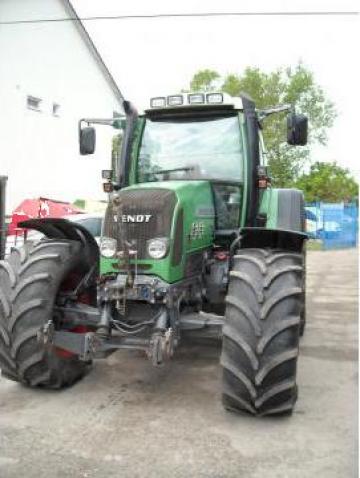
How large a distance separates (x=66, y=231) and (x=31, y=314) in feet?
2.96

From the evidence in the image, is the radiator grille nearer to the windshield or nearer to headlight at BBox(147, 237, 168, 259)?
headlight at BBox(147, 237, 168, 259)

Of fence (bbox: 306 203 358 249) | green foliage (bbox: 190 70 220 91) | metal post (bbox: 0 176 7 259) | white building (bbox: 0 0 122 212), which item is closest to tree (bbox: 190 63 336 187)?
green foliage (bbox: 190 70 220 91)

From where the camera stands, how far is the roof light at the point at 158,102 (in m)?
5.11

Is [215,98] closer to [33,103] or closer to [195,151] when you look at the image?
[195,151]

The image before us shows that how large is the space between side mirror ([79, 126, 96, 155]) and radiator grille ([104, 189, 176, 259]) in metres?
1.41

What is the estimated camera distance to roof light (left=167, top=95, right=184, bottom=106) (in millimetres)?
5004

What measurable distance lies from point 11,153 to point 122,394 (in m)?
10.6

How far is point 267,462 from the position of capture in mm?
3209

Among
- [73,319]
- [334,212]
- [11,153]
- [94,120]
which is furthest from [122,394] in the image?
[334,212]

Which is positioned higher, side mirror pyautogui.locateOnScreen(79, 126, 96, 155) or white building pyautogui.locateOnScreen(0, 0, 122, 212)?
white building pyautogui.locateOnScreen(0, 0, 122, 212)

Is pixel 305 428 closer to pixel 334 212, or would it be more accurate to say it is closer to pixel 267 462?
pixel 267 462

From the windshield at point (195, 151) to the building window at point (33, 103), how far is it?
1001 cm

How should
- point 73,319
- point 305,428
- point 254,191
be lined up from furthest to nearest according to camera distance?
point 254,191, point 73,319, point 305,428

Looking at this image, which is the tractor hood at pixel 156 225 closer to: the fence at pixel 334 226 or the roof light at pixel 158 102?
the roof light at pixel 158 102
